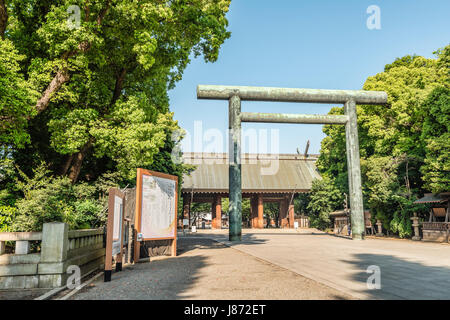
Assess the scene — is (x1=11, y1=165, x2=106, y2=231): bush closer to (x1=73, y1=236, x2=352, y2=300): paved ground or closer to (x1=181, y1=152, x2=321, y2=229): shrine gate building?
(x1=73, y1=236, x2=352, y2=300): paved ground

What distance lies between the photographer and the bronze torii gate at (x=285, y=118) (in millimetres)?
14367

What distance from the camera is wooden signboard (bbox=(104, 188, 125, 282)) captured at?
554 cm

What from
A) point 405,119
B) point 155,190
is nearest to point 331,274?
point 155,190

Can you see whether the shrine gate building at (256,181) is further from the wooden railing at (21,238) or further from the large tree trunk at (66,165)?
the wooden railing at (21,238)

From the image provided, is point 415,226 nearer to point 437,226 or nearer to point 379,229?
point 437,226

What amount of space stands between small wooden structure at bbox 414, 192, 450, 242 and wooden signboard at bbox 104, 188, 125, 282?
1386cm

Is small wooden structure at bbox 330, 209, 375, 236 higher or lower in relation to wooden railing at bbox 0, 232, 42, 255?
lower

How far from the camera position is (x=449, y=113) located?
44.3 feet

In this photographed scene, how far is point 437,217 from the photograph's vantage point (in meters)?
15.7

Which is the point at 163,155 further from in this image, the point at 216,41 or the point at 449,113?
the point at 449,113

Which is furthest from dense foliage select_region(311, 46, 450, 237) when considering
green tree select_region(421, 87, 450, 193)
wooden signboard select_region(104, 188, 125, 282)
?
wooden signboard select_region(104, 188, 125, 282)

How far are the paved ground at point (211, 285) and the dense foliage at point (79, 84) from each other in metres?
2.43

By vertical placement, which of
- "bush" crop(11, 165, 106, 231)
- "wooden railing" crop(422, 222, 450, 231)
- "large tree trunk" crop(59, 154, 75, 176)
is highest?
"large tree trunk" crop(59, 154, 75, 176)

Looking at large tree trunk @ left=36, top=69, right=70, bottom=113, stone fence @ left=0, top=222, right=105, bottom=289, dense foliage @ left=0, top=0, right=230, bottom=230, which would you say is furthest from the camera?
large tree trunk @ left=36, top=69, right=70, bottom=113
